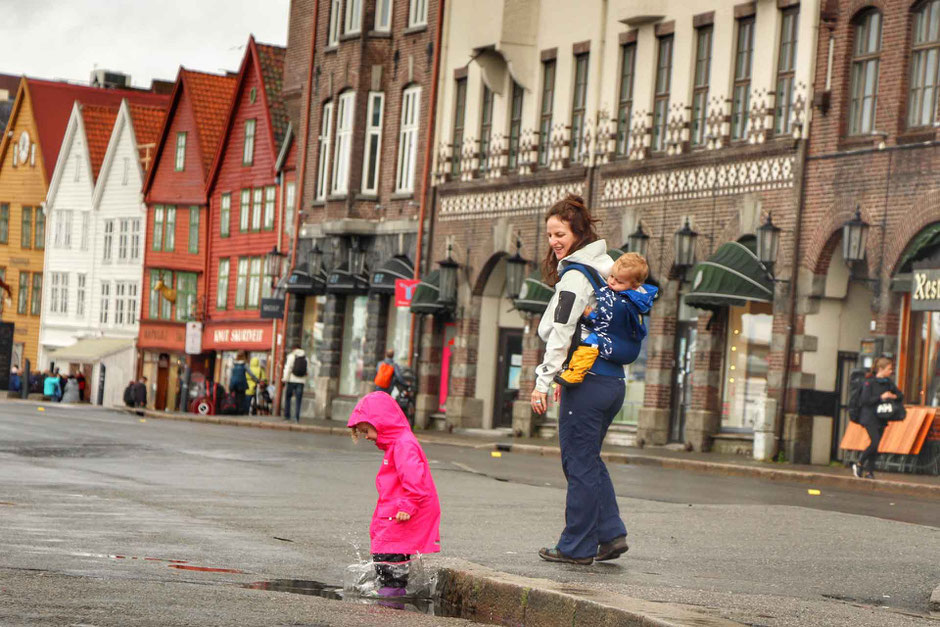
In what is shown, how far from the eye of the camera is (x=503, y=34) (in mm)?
39125

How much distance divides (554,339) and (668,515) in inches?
192

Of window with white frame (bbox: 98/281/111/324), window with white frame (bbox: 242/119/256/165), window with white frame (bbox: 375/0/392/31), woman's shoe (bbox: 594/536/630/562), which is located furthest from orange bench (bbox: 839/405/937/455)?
window with white frame (bbox: 98/281/111/324)

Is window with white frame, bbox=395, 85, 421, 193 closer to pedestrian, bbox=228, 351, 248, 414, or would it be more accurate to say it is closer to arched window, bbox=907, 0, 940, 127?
pedestrian, bbox=228, 351, 248, 414

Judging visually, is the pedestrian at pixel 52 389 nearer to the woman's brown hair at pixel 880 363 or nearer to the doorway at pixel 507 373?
the doorway at pixel 507 373

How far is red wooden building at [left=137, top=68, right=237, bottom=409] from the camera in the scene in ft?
215

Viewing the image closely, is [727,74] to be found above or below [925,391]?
above

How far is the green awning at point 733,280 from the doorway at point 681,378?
2656 millimetres

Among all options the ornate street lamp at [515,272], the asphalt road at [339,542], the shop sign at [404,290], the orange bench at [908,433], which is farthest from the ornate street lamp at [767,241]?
the shop sign at [404,290]

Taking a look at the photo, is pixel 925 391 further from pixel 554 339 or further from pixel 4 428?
pixel 554 339

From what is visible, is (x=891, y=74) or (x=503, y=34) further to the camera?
(x=503, y=34)

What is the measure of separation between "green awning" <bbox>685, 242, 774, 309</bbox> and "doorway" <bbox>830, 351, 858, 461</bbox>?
159cm

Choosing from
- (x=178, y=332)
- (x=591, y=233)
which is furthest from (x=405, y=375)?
(x=591, y=233)

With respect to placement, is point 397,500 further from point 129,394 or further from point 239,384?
point 129,394

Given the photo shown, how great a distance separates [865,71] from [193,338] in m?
34.6
